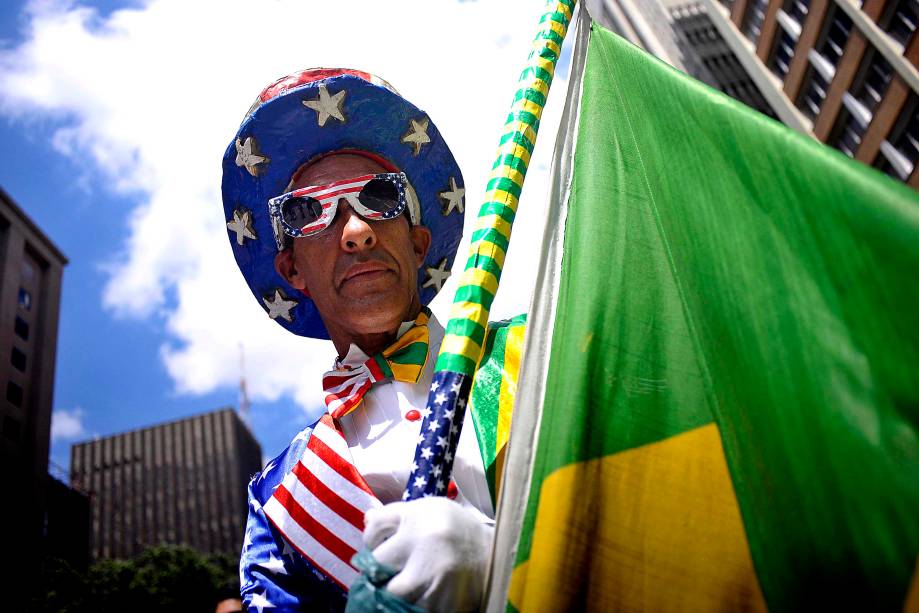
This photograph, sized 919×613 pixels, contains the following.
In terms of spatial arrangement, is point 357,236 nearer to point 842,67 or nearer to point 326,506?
point 326,506

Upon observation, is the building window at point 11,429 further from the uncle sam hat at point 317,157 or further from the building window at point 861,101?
the uncle sam hat at point 317,157

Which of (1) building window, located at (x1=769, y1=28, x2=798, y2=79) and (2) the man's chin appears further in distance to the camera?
(1) building window, located at (x1=769, y1=28, x2=798, y2=79)

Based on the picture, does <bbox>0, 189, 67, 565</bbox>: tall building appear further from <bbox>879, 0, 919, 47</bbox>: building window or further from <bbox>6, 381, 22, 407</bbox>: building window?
<bbox>879, 0, 919, 47</bbox>: building window

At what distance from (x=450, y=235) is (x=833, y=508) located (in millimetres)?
2302

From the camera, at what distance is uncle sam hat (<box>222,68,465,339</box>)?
10.6 ft

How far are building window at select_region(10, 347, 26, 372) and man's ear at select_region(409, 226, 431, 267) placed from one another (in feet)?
156

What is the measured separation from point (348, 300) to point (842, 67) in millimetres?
22601

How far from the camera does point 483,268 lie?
226 cm

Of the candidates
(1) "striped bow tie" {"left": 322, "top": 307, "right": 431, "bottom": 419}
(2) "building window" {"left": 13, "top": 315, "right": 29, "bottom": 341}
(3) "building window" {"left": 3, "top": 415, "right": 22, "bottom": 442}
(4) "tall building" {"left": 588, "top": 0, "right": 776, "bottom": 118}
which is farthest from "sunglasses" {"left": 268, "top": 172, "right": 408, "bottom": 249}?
(2) "building window" {"left": 13, "top": 315, "right": 29, "bottom": 341}

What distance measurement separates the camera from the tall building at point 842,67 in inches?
749

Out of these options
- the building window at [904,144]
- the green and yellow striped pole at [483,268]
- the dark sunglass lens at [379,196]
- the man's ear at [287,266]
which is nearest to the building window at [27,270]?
the building window at [904,144]

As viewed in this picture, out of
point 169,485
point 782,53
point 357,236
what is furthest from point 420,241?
point 169,485

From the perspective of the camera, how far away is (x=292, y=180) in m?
3.34

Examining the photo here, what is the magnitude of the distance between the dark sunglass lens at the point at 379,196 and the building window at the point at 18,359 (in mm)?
47826
